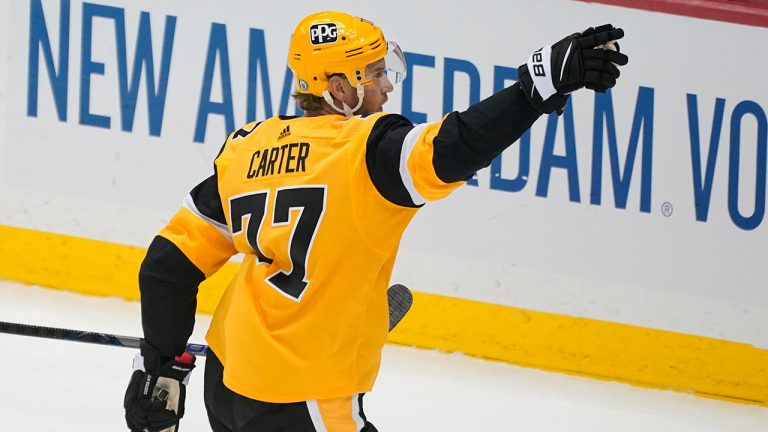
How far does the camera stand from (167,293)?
7.29 feet

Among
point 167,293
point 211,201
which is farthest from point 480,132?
point 167,293

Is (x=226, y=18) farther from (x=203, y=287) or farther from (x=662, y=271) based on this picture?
(x=662, y=271)

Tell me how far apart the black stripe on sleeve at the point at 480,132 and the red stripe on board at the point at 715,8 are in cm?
275

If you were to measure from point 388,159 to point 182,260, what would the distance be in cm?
58

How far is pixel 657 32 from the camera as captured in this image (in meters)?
4.29

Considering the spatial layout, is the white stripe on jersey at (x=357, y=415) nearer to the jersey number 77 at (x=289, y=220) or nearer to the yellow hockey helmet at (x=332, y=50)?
the jersey number 77 at (x=289, y=220)

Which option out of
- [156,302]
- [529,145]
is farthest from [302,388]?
[529,145]

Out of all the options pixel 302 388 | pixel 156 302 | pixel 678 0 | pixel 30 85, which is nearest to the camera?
pixel 302 388

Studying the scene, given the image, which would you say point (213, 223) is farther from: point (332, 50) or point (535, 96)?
point (535, 96)

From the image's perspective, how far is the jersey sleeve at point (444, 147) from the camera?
168 centimetres

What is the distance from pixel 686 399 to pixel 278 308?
8.90 feet

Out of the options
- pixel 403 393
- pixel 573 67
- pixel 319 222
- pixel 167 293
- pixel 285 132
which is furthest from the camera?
pixel 403 393

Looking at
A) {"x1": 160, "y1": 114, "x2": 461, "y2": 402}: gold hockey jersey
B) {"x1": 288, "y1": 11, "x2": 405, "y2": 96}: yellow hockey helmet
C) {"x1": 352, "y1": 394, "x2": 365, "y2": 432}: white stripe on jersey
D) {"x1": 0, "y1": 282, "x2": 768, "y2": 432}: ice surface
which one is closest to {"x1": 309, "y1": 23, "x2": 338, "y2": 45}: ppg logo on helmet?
{"x1": 288, "y1": 11, "x2": 405, "y2": 96}: yellow hockey helmet

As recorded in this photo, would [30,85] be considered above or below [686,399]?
above
